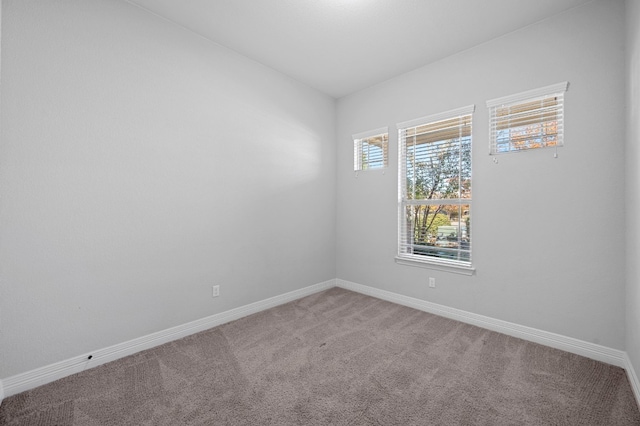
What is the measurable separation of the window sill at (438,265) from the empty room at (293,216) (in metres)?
0.04

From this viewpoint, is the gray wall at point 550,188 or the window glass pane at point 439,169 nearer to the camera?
the gray wall at point 550,188

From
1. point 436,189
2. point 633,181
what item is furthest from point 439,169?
point 633,181

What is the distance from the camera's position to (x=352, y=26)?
257cm

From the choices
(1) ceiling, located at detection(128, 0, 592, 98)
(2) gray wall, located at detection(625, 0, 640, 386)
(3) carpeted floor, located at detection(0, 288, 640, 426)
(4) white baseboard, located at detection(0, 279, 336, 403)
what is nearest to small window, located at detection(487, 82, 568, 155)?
(2) gray wall, located at detection(625, 0, 640, 386)

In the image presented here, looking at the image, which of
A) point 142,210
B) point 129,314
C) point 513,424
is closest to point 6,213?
point 142,210

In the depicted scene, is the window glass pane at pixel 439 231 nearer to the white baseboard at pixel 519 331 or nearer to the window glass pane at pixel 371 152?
the white baseboard at pixel 519 331

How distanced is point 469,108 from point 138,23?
10.4ft

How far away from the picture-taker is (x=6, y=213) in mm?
1812

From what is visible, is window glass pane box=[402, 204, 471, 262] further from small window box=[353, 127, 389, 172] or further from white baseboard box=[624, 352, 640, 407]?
white baseboard box=[624, 352, 640, 407]

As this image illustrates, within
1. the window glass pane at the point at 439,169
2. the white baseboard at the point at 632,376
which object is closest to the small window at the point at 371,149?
the window glass pane at the point at 439,169

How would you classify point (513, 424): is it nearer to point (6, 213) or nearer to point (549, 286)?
point (549, 286)

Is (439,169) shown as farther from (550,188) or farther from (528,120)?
(550,188)

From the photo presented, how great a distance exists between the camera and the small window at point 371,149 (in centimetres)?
370

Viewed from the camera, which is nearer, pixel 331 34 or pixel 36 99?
pixel 36 99
